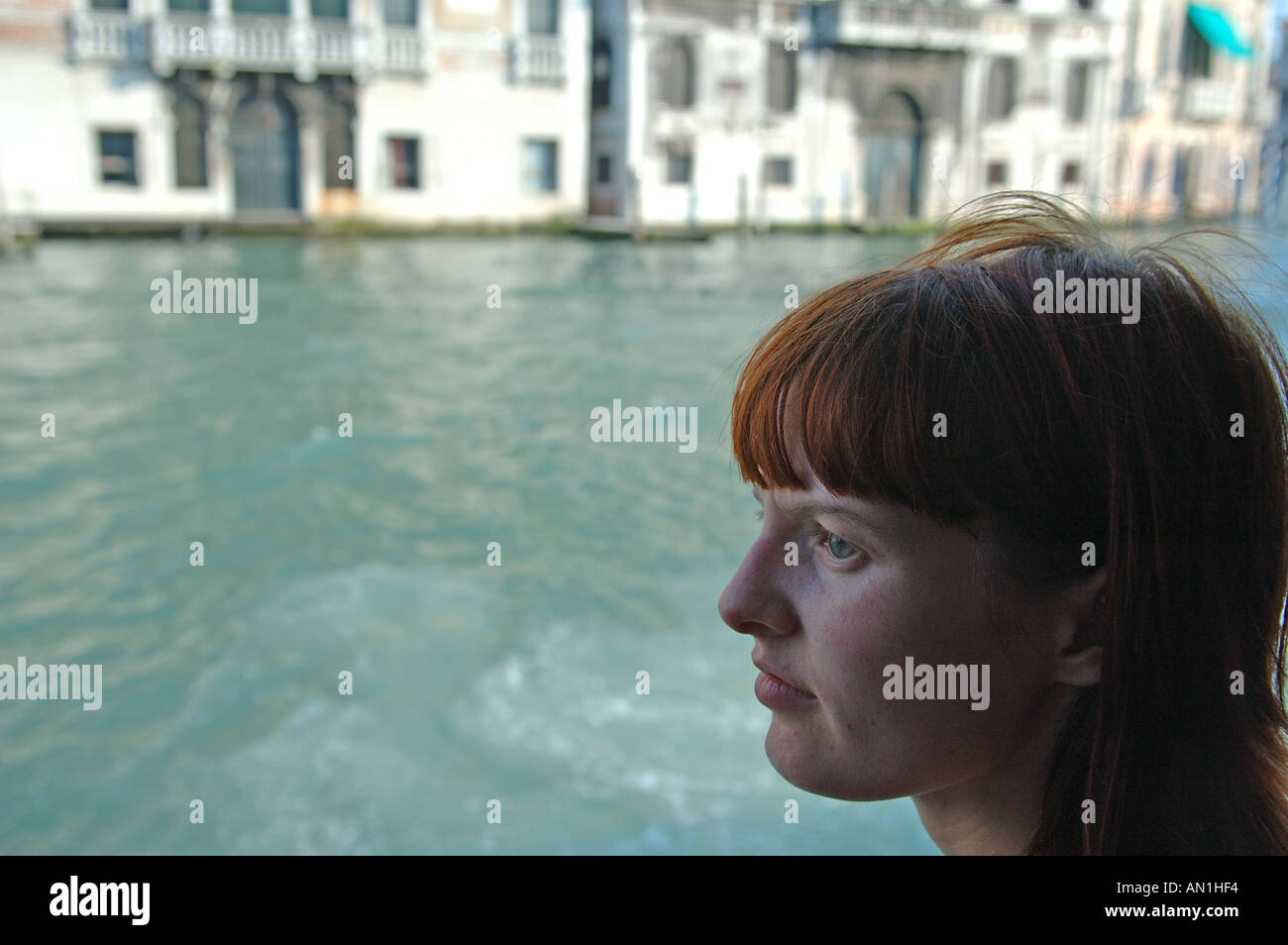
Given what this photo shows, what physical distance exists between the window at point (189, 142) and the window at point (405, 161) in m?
2.24

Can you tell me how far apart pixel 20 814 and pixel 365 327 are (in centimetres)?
633

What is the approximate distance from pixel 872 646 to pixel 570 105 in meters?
16.8

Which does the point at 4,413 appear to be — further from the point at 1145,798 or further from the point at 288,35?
the point at 288,35

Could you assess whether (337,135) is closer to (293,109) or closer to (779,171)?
(293,109)

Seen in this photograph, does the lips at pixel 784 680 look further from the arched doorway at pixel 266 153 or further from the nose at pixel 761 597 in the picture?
the arched doorway at pixel 266 153

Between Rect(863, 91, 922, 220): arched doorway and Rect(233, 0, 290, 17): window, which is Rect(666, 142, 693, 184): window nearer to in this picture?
Rect(863, 91, 922, 220): arched doorway

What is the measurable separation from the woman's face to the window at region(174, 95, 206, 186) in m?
16.0

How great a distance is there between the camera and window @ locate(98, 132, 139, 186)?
49.4 ft

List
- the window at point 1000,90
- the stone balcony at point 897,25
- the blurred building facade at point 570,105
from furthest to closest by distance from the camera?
the window at point 1000,90 < the stone balcony at point 897,25 < the blurred building facade at point 570,105

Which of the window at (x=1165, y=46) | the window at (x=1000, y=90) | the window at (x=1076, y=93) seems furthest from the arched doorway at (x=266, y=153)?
the window at (x=1165, y=46)

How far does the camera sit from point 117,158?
1516cm

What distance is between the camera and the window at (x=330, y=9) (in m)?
15.8

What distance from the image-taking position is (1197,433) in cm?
65

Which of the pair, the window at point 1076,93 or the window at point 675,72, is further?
the window at point 1076,93
